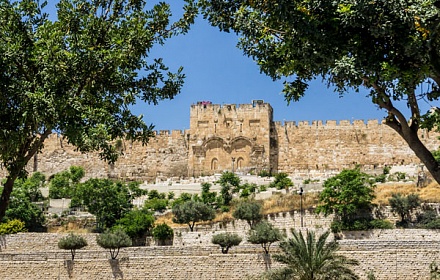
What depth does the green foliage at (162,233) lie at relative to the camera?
26703mm

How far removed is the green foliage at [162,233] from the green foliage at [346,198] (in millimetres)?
6338

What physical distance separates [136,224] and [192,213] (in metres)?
2.56

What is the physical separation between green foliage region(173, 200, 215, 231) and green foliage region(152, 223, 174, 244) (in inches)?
56.8

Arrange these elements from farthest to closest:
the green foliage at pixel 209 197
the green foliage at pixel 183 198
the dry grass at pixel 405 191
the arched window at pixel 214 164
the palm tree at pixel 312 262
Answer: the arched window at pixel 214 164 → the green foliage at pixel 183 198 → the green foliage at pixel 209 197 → the dry grass at pixel 405 191 → the palm tree at pixel 312 262

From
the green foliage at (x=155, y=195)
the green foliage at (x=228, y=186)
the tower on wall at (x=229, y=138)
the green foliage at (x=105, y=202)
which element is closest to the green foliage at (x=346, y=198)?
the green foliage at (x=228, y=186)

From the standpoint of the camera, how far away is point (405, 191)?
29.6 metres

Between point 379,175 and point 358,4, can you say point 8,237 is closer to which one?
point 379,175

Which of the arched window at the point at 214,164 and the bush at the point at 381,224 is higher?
the arched window at the point at 214,164

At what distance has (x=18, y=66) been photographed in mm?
7652

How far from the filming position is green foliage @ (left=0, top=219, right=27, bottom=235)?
2789cm

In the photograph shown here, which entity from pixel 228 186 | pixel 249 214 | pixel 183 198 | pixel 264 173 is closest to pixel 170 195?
pixel 183 198

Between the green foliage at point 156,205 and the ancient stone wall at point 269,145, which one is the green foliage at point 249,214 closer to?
the green foliage at point 156,205

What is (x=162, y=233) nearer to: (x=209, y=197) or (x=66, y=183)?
(x=209, y=197)

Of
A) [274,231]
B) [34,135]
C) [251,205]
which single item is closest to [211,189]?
[251,205]
